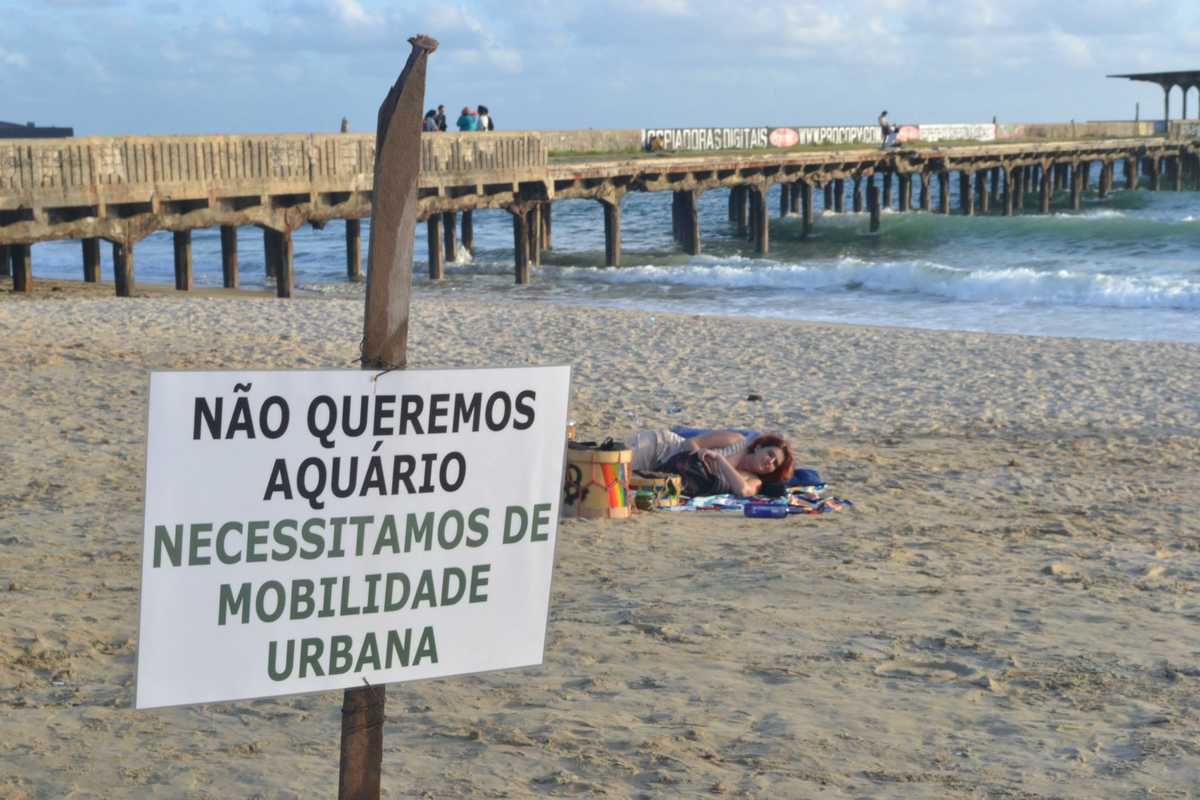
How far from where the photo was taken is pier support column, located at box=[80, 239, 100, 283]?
27480mm

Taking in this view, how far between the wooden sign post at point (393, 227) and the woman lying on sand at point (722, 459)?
255 inches

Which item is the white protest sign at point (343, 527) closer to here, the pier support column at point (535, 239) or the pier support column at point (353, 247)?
the pier support column at point (353, 247)

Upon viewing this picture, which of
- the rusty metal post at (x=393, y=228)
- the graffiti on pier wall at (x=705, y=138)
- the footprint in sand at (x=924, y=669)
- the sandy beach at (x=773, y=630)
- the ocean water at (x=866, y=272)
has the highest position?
the graffiti on pier wall at (x=705, y=138)

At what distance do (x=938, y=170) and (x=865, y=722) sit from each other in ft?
148

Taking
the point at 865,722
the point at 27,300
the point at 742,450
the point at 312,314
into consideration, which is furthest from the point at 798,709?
the point at 27,300

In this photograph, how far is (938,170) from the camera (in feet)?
160

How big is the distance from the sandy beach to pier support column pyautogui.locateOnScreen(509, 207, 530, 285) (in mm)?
16550

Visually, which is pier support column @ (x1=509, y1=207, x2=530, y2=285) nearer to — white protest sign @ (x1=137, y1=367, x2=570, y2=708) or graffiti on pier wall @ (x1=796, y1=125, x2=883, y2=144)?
graffiti on pier wall @ (x1=796, y1=125, x2=883, y2=144)

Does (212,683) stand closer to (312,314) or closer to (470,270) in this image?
(312,314)

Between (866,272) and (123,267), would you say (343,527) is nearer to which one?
(123,267)

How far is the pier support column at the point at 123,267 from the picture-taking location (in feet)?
73.5

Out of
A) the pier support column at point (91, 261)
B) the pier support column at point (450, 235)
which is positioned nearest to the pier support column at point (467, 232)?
the pier support column at point (450, 235)

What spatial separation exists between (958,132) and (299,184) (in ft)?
112

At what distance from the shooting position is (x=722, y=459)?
9.84m
